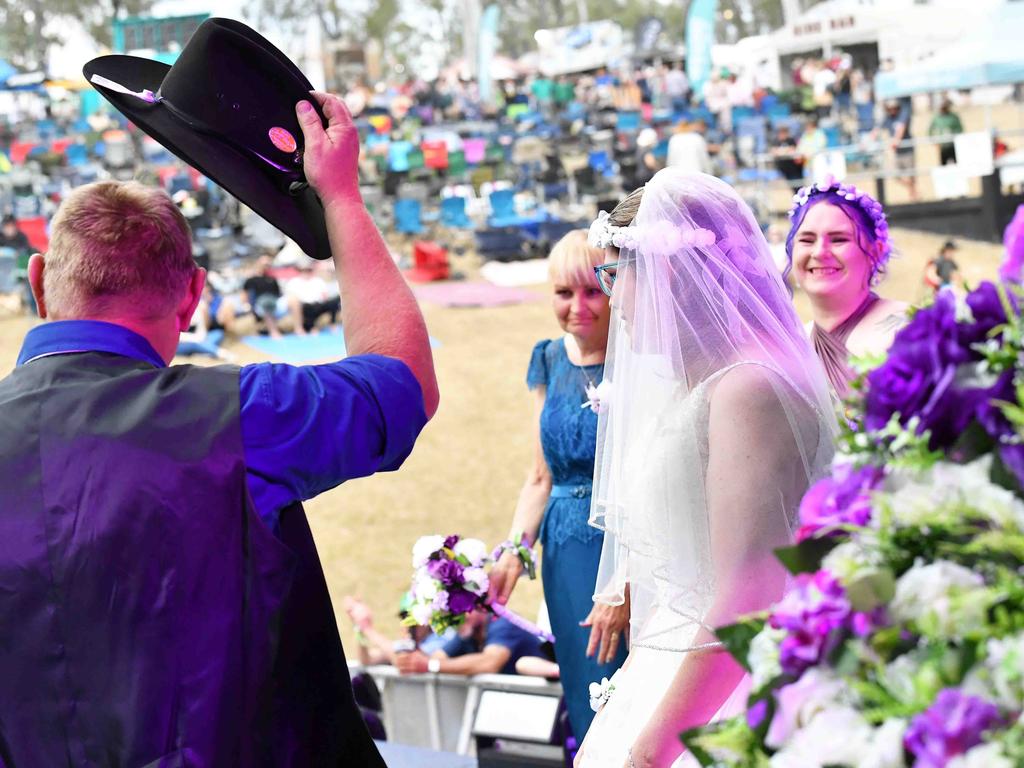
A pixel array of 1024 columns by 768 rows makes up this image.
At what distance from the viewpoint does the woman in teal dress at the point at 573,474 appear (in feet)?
12.9

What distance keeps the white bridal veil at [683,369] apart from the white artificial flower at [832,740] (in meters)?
1.19

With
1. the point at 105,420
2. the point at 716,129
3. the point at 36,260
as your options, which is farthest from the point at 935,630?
the point at 716,129

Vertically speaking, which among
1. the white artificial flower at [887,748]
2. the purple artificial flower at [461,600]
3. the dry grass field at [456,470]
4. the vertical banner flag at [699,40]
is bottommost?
the dry grass field at [456,470]

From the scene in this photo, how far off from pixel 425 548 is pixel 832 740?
3377 millimetres

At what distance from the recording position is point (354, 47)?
127 ft

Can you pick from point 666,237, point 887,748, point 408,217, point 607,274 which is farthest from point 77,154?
point 887,748

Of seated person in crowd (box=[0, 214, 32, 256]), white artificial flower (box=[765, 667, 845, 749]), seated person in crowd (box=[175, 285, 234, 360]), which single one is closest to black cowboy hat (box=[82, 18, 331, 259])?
white artificial flower (box=[765, 667, 845, 749])

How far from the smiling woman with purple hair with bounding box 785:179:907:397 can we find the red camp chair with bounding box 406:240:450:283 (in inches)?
597

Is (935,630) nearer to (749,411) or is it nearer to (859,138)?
(749,411)

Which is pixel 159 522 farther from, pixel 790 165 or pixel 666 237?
pixel 790 165

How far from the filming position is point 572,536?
3941 mm

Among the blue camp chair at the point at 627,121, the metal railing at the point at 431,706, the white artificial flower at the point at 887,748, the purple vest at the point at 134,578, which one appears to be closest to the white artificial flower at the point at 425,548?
the metal railing at the point at 431,706

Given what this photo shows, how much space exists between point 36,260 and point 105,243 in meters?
0.17

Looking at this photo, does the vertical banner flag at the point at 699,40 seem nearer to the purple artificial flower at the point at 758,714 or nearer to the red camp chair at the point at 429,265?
the red camp chair at the point at 429,265
